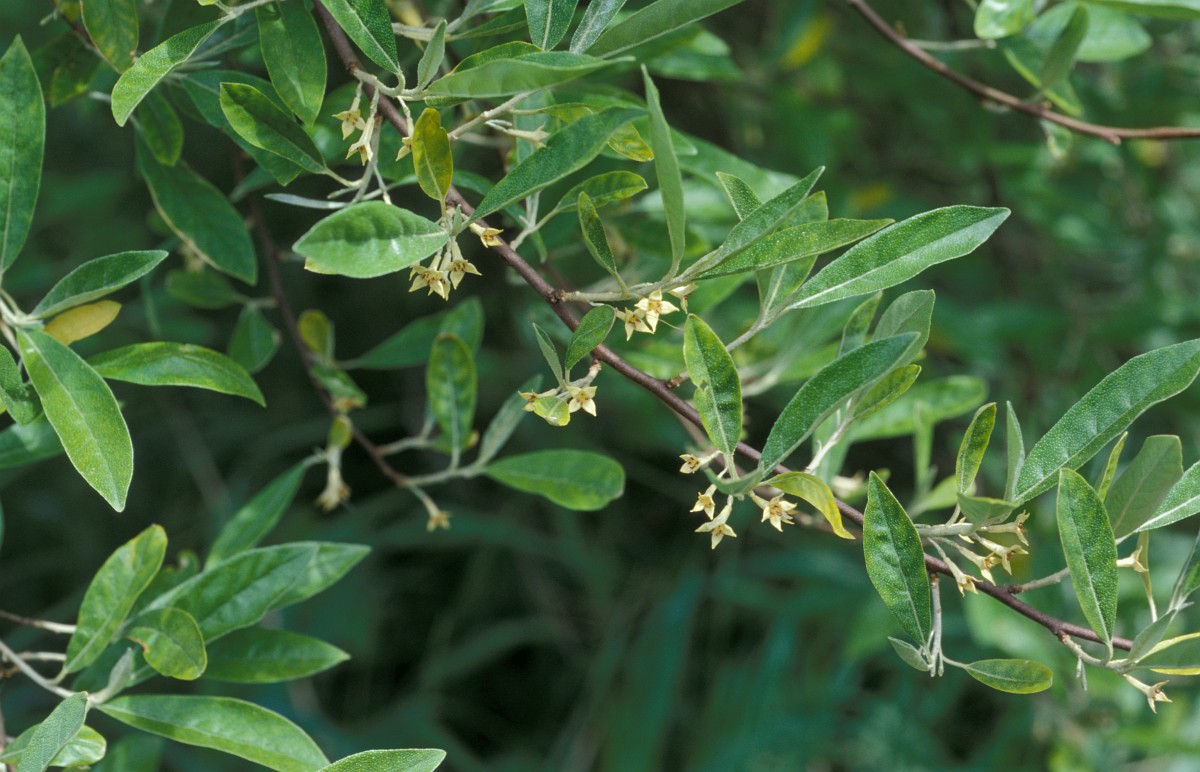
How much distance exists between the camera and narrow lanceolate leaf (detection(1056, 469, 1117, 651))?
0.48 metres

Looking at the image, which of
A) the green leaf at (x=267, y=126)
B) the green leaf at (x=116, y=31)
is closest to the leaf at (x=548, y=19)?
the green leaf at (x=267, y=126)

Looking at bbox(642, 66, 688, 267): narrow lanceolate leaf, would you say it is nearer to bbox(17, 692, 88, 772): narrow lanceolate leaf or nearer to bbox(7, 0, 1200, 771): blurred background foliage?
bbox(17, 692, 88, 772): narrow lanceolate leaf

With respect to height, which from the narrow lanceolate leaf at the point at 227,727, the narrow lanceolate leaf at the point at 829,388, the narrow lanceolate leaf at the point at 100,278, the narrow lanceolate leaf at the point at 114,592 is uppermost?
the narrow lanceolate leaf at the point at 100,278

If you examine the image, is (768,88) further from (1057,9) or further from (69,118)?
(69,118)

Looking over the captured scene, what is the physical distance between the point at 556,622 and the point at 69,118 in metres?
1.27

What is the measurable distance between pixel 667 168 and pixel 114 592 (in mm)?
433

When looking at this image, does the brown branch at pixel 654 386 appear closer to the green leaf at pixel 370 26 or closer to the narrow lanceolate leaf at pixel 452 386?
the green leaf at pixel 370 26

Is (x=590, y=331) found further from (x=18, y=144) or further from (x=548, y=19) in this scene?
(x=18, y=144)

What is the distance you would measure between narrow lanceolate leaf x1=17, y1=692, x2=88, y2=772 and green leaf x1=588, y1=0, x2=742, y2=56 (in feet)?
1.35

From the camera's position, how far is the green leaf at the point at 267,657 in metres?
0.67

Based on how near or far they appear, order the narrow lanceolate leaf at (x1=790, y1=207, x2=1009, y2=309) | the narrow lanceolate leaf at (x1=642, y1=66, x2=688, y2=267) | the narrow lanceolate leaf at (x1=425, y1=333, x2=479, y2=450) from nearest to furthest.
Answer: the narrow lanceolate leaf at (x1=642, y1=66, x2=688, y2=267), the narrow lanceolate leaf at (x1=790, y1=207, x2=1009, y2=309), the narrow lanceolate leaf at (x1=425, y1=333, x2=479, y2=450)

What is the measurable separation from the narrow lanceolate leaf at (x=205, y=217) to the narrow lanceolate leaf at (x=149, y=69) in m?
0.20

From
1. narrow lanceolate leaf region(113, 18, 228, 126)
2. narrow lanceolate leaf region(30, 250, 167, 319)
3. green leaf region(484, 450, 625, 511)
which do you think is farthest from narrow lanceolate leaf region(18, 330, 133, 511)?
green leaf region(484, 450, 625, 511)

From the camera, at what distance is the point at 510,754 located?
1761 millimetres
